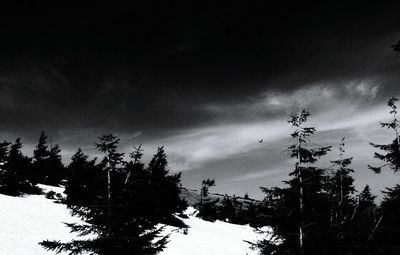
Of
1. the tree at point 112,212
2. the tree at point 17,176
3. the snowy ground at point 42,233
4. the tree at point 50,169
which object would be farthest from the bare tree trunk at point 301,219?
the tree at point 50,169

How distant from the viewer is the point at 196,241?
27.8m

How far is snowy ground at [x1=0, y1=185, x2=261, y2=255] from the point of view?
17.3 m

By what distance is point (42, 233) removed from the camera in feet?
65.2

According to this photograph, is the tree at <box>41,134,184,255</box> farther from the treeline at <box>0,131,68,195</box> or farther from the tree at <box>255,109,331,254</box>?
the treeline at <box>0,131,68,195</box>

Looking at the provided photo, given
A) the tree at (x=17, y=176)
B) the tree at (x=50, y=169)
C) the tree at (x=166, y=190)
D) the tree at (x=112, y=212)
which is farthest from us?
the tree at (x=50, y=169)

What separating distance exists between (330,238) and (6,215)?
20.1 m

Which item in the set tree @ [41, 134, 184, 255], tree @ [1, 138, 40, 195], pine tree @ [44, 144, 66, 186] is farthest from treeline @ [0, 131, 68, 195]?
tree @ [41, 134, 184, 255]

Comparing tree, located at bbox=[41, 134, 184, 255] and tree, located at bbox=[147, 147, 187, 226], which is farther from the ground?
tree, located at bbox=[147, 147, 187, 226]

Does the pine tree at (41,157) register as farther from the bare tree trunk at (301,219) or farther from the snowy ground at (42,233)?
the bare tree trunk at (301,219)

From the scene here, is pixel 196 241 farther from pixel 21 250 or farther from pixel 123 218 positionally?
pixel 123 218

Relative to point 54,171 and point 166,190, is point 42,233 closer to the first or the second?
point 166,190

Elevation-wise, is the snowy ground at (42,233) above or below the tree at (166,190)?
below

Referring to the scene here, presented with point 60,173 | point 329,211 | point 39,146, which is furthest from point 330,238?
point 39,146

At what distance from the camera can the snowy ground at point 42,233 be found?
17.3 m
